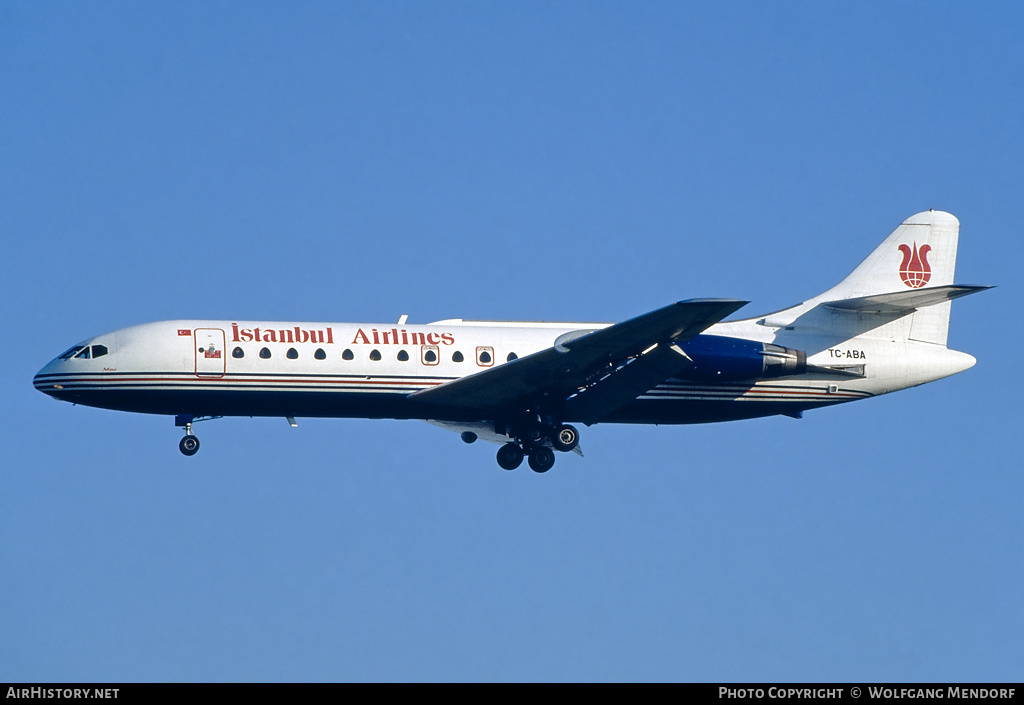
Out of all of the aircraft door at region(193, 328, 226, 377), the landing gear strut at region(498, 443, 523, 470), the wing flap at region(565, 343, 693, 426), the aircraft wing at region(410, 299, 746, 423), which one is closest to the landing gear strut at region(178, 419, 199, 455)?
the aircraft door at region(193, 328, 226, 377)

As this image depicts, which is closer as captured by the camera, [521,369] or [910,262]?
[521,369]

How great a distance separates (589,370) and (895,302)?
8401 mm

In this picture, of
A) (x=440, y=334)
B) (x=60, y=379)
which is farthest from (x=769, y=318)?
(x=60, y=379)

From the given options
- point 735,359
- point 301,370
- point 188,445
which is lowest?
point 188,445

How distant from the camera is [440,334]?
3491 centimetres

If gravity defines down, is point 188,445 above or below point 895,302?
below

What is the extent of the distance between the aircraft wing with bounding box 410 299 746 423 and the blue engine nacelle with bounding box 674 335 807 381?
3.40 feet

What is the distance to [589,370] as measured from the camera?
33.6 meters

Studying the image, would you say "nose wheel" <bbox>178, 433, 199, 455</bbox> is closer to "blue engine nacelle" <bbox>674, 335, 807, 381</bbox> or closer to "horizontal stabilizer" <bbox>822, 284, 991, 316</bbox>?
"blue engine nacelle" <bbox>674, 335, 807, 381</bbox>

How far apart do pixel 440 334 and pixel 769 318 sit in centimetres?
873

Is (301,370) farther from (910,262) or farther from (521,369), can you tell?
(910,262)

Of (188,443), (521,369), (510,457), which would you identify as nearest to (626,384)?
(521,369)

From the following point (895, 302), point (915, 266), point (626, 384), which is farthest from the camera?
point (915, 266)

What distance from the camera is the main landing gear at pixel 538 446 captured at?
34781mm
